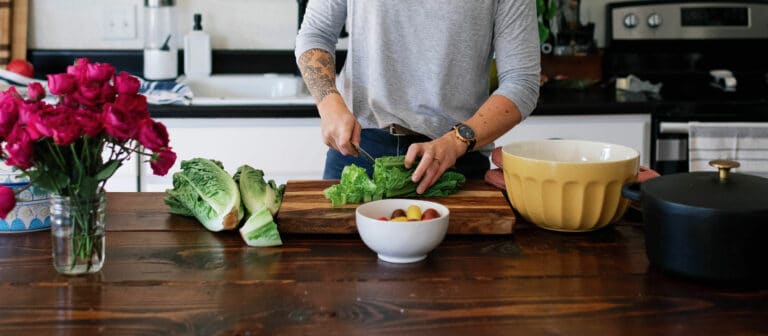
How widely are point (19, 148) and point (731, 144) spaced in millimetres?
2155

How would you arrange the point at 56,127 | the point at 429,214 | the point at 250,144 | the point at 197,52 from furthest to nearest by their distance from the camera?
the point at 197,52 < the point at 250,144 < the point at 429,214 < the point at 56,127

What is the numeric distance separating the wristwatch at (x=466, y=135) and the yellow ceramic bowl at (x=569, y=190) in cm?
16

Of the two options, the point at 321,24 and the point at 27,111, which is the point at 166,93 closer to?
the point at 321,24

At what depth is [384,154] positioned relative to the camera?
1871mm

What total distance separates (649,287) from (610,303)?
0.10 meters

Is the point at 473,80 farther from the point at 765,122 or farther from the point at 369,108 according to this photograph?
the point at 765,122

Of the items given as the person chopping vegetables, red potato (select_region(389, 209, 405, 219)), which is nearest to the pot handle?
red potato (select_region(389, 209, 405, 219))

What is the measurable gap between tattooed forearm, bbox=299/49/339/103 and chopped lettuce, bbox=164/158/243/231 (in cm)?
33

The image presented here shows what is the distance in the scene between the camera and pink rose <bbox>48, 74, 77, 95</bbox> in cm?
113

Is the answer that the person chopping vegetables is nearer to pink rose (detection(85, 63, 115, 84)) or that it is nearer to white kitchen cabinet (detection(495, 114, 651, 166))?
pink rose (detection(85, 63, 115, 84))

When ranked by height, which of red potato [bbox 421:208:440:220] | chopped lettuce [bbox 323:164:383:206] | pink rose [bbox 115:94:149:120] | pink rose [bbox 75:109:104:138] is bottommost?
red potato [bbox 421:208:440:220]

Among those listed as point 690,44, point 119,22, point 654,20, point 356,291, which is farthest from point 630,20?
point 356,291

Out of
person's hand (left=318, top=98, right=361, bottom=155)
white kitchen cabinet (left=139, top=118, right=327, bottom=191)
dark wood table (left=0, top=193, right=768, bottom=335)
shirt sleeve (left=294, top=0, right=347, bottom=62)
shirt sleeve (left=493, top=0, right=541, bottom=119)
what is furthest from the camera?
white kitchen cabinet (left=139, top=118, right=327, bottom=191)

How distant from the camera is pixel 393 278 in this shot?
3.99 ft
